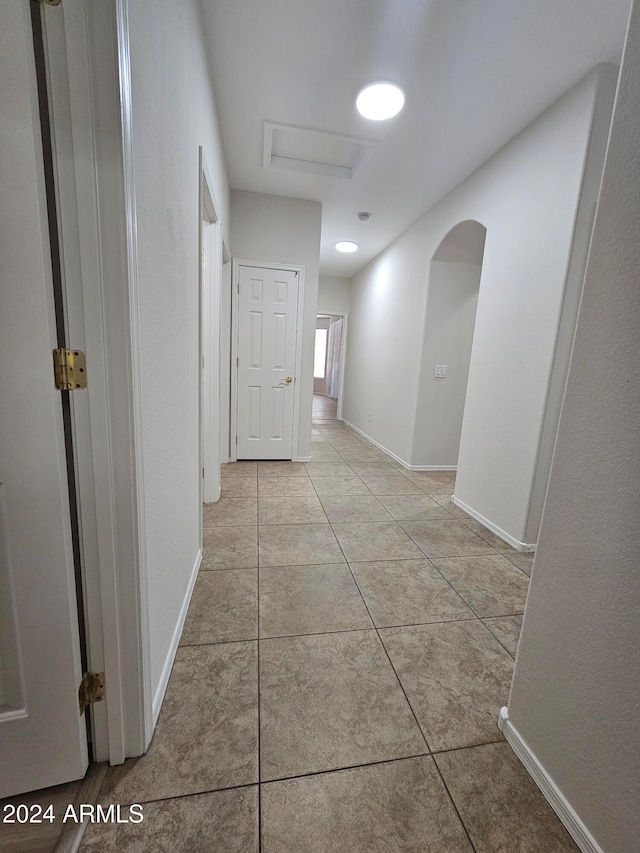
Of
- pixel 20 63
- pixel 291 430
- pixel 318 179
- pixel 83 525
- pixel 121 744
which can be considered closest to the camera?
pixel 20 63

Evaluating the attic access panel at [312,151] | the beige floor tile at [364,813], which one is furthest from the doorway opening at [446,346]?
the beige floor tile at [364,813]

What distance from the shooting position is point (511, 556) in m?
2.20

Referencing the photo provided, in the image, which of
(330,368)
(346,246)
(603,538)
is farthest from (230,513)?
(330,368)

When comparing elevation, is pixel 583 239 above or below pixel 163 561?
above

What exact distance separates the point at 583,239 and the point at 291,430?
9.51ft

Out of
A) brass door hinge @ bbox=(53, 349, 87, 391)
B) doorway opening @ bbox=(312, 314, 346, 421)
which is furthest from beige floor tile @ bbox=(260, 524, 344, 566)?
doorway opening @ bbox=(312, 314, 346, 421)

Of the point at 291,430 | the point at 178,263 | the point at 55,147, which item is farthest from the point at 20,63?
the point at 291,430

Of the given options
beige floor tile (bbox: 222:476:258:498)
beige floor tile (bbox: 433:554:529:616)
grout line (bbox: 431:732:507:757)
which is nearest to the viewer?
grout line (bbox: 431:732:507:757)

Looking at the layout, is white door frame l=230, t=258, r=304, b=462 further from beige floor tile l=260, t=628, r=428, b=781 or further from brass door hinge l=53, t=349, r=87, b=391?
brass door hinge l=53, t=349, r=87, b=391

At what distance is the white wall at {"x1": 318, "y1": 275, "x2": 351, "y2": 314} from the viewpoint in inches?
250

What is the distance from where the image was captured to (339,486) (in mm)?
3281

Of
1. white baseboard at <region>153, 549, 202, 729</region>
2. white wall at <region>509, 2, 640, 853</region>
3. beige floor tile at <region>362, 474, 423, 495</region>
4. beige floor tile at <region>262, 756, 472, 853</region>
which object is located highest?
white wall at <region>509, 2, 640, 853</region>

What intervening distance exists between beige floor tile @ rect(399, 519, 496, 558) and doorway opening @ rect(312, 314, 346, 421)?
9.88 ft

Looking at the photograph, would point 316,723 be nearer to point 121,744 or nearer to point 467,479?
point 121,744
